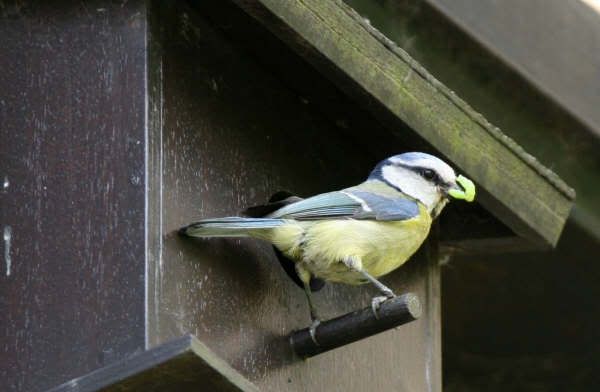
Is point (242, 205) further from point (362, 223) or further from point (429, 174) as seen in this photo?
point (429, 174)

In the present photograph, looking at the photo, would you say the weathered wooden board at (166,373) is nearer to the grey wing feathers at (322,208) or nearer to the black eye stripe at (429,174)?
the grey wing feathers at (322,208)

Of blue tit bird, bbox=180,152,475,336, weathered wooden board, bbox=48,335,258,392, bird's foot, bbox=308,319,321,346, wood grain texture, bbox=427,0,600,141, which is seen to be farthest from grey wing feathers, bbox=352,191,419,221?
weathered wooden board, bbox=48,335,258,392

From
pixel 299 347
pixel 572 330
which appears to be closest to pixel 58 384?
pixel 299 347

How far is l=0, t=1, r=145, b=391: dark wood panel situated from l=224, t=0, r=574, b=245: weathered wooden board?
1.10 feet

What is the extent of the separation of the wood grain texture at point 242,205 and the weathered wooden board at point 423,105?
202mm

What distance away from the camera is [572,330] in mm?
4504

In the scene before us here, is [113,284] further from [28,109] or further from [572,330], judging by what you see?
[572,330]

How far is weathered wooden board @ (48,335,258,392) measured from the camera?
9.24ft

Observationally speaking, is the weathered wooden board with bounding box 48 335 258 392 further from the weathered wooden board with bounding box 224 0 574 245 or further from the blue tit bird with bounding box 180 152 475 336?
the weathered wooden board with bounding box 224 0 574 245

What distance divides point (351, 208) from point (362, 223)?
0.04 m

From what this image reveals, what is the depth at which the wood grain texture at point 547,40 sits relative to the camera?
12.3 feet

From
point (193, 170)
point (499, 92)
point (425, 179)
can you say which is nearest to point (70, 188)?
point (193, 170)

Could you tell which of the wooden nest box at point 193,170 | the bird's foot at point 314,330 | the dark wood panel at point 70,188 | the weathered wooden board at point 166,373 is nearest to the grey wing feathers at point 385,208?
the wooden nest box at point 193,170

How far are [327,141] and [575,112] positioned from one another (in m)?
0.59
